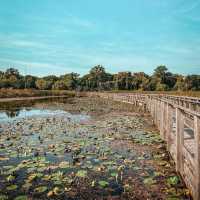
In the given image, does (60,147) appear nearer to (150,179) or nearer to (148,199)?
(150,179)

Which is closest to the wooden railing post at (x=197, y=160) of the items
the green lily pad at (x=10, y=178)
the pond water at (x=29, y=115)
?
the green lily pad at (x=10, y=178)

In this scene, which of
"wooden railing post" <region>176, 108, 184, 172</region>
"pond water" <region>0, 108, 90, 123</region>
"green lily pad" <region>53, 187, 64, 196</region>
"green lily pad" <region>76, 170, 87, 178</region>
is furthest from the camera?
"pond water" <region>0, 108, 90, 123</region>

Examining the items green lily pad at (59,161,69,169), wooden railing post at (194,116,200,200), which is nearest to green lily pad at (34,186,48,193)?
green lily pad at (59,161,69,169)

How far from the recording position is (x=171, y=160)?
708 cm

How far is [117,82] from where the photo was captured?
114 meters

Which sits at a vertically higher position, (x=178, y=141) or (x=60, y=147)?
(x=178, y=141)

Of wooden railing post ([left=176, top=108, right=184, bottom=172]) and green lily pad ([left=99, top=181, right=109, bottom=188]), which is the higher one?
wooden railing post ([left=176, top=108, right=184, bottom=172])

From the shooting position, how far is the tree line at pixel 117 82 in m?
102

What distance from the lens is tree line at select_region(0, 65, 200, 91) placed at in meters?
102

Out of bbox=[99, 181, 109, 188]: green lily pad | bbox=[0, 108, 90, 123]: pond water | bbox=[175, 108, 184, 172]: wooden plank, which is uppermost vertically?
bbox=[175, 108, 184, 172]: wooden plank

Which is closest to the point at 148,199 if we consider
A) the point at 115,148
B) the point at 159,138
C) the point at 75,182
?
the point at 75,182

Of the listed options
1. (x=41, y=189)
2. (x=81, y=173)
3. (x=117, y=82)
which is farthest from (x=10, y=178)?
(x=117, y=82)

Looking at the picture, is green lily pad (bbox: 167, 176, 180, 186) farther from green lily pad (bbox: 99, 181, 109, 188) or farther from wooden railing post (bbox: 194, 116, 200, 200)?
wooden railing post (bbox: 194, 116, 200, 200)

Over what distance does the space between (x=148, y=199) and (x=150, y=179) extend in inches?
37.4
